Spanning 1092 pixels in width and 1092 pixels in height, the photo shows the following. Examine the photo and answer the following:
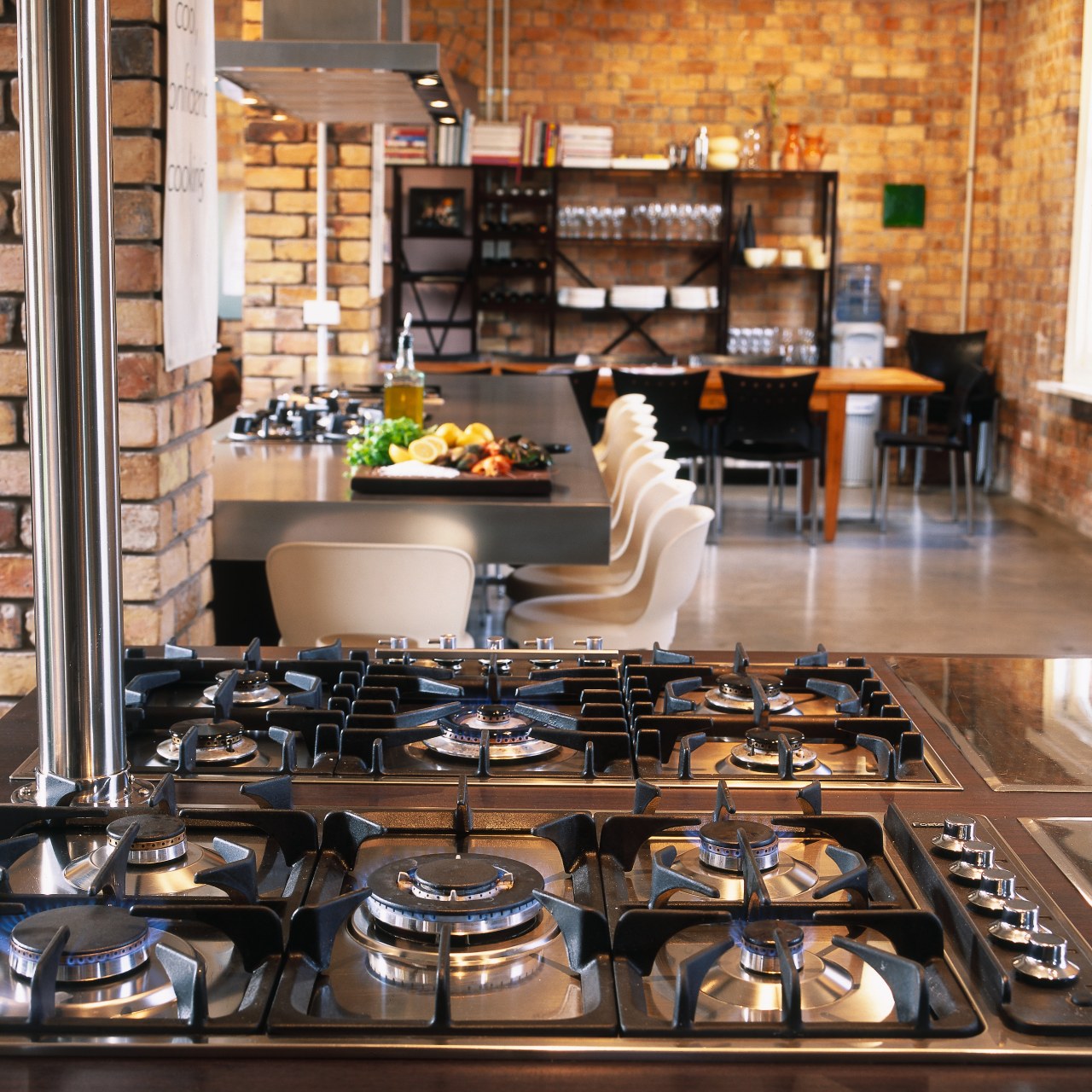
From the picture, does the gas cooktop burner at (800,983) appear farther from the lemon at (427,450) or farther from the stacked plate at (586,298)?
the stacked plate at (586,298)

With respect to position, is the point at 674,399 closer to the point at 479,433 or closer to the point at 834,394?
the point at 834,394

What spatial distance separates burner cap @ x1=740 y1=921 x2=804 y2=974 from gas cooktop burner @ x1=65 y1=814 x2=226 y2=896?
40 cm

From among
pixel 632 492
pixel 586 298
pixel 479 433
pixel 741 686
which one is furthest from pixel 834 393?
pixel 741 686

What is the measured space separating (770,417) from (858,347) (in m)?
2.61

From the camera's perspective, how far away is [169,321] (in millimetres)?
2461

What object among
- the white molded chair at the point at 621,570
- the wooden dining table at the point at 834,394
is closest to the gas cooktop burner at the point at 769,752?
the white molded chair at the point at 621,570

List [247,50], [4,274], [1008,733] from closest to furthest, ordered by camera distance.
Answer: [1008,733], [4,274], [247,50]

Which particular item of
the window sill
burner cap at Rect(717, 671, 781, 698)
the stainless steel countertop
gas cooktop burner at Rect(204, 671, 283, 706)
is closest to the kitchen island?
the stainless steel countertop

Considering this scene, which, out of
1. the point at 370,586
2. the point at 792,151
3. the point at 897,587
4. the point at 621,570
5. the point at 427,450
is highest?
the point at 792,151

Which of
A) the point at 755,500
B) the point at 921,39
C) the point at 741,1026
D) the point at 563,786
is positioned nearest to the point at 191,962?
the point at 741,1026

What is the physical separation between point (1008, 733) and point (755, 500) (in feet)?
26.3

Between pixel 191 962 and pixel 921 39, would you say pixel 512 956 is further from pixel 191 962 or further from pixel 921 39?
pixel 921 39

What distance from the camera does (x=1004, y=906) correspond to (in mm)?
1022

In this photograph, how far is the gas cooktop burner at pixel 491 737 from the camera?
1.40 meters
